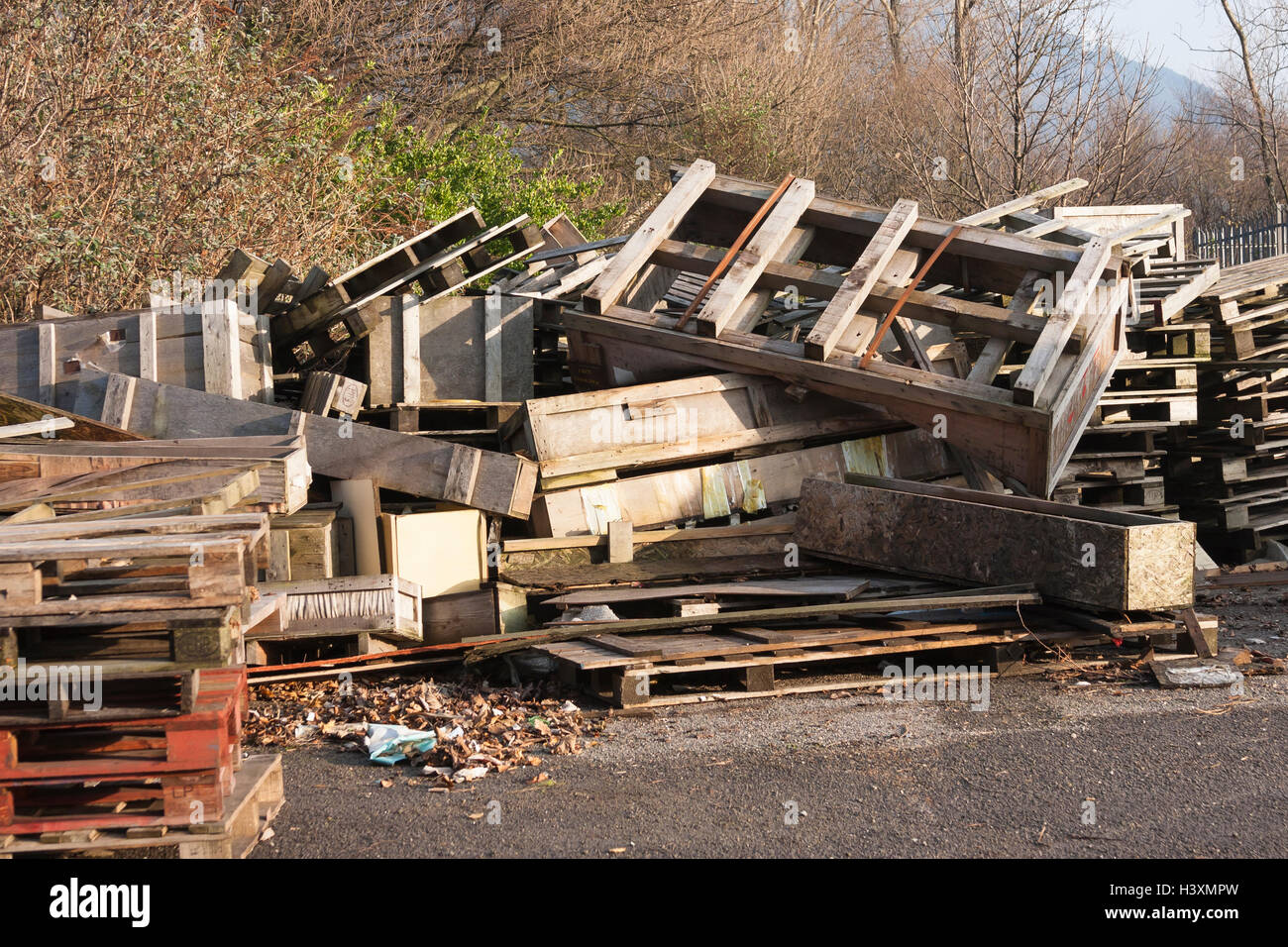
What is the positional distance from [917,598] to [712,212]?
3.65m

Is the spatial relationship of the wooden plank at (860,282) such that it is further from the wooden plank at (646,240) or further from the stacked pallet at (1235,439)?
the stacked pallet at (1235,439)

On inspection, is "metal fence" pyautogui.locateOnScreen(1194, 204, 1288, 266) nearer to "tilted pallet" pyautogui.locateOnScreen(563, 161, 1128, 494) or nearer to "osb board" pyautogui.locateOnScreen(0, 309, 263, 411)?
"tilted pallet" pyautogui.locateOnScreen(563, 161, 1128, 494)

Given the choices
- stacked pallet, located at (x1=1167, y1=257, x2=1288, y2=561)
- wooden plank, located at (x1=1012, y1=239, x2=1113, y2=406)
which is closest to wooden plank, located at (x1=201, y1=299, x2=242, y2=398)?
wooden plank, located at (x1=1012, y1=239, x2=1113, y2=406)

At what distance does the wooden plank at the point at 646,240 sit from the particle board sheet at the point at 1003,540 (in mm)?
1752

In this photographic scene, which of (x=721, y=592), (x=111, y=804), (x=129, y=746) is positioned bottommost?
(x=111, y=804)

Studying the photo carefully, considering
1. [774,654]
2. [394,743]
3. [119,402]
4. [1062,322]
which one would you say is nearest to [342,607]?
[394,743]

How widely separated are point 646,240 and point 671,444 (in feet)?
4.87

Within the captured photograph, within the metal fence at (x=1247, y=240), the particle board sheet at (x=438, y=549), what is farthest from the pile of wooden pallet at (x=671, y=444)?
the metal fence at (x=1247, y=240)

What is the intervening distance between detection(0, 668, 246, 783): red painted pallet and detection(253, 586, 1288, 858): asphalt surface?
0.51 metres

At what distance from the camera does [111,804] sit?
3369 mm

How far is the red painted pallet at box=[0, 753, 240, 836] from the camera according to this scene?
3262mm

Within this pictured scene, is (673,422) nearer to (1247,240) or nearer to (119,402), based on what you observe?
(119,402)

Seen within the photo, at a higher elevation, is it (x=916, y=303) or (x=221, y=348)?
(x=916, y=303)
